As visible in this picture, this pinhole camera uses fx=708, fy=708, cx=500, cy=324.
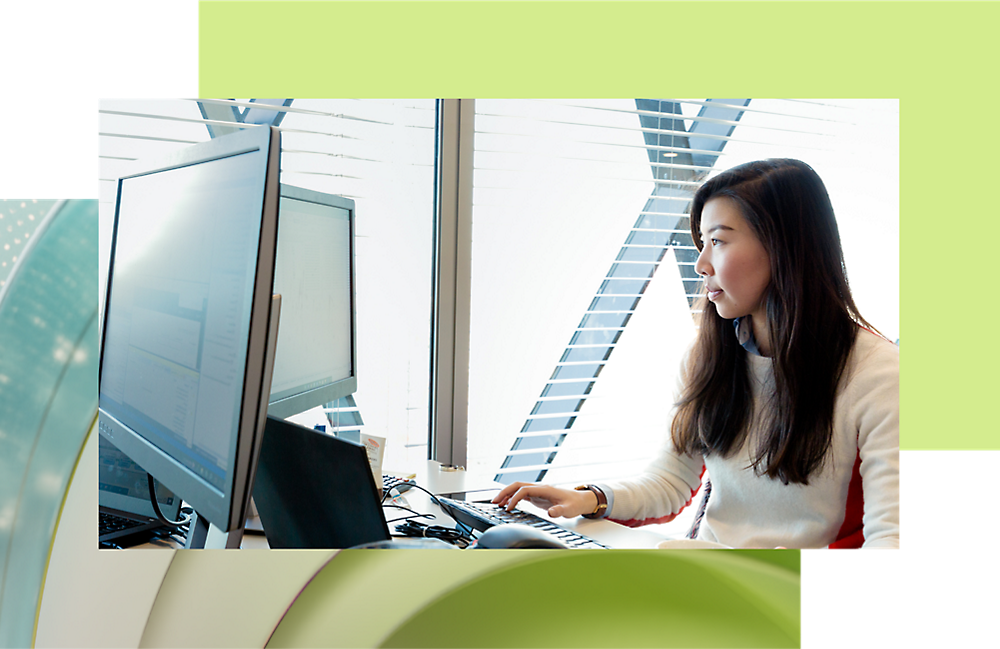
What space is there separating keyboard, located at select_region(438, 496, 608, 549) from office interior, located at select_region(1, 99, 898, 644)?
20 centimetres

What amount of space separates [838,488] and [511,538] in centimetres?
71

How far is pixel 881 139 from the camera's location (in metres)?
1.63

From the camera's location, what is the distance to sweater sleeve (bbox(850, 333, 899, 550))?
4.76 feet

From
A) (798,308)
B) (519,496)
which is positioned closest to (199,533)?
(519,496)

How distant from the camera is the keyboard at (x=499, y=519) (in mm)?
1540

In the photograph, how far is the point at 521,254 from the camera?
1807mm

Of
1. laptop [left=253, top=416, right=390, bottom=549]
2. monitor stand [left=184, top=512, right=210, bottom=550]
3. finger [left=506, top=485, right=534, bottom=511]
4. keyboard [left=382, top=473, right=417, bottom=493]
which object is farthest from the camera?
keyboard [left=382, top=473, right=417, bottom=493]

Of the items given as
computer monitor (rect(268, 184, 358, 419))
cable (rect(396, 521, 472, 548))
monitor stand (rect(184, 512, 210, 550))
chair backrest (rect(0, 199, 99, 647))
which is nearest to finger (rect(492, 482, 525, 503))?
cable (rect(396, 521, 472, 548))

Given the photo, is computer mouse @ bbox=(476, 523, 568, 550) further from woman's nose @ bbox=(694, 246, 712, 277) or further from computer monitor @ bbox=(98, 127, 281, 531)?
woman's nose @ bbox=(694, 246, 712, 277)

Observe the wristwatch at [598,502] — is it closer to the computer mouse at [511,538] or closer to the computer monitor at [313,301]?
the computer mouse at [511,538]

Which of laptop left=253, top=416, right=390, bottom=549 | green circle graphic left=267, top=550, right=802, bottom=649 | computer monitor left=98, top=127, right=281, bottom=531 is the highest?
computer monitor left=98, top=127, right=281, bottom=531

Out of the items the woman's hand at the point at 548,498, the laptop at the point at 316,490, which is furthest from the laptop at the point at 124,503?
the woman's hand at the point at 548,498

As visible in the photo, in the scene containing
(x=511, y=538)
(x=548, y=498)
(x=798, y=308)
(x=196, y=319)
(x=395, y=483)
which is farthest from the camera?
(x=395, y=483)

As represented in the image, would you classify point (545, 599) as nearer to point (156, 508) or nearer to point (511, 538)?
point (511, 538)
